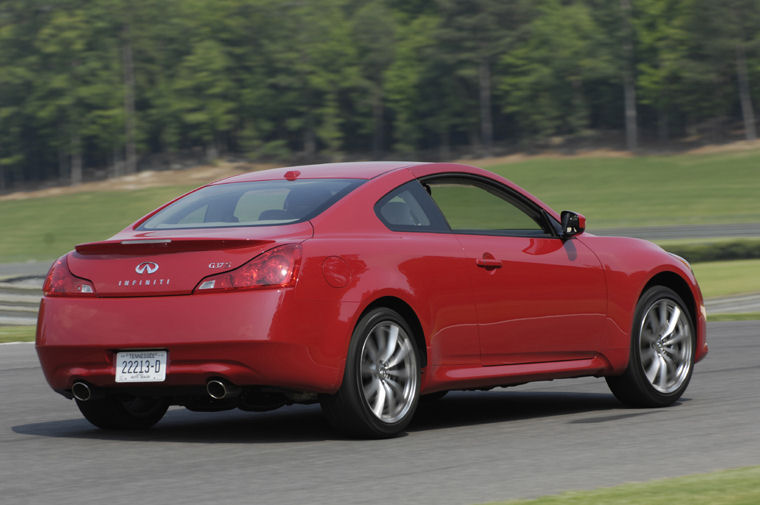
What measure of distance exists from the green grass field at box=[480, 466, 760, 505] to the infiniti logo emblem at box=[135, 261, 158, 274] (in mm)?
2653

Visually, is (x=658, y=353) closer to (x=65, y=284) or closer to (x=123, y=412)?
(x=123, y=412)

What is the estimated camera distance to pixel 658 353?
8.99 meters

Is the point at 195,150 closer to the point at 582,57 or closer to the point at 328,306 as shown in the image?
the point at 582,57

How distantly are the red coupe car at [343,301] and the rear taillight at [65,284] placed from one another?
1 cm

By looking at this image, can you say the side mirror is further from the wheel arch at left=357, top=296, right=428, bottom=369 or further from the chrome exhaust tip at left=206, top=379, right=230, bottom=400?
the chrome exhaust tip at left=206, top=379, right=230, bottom=400

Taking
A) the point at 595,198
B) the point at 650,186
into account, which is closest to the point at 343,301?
the point at 595,198

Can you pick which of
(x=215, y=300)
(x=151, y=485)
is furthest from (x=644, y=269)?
(x=151, y=485)

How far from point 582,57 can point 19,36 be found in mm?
52308

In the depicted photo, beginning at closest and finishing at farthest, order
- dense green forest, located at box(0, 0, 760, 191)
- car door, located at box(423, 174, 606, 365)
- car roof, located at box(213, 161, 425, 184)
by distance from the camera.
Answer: car roof, located at box(213, 161, 425, 184)
car door, located at box(423, 174, 606, 365)
dense green forest, located at box(0, 0, 760, 191)

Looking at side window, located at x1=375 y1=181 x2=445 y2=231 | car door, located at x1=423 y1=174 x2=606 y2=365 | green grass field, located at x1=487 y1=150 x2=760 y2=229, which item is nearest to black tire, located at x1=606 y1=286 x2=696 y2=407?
car door, located at x1=423 y1=174 x2=606 y2=365

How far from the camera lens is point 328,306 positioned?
6.94m

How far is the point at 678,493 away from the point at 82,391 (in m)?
3.45

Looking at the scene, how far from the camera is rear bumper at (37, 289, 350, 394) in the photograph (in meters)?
6.79

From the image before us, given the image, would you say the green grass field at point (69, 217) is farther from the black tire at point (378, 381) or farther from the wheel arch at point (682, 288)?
the black tire at point (378, 381)
